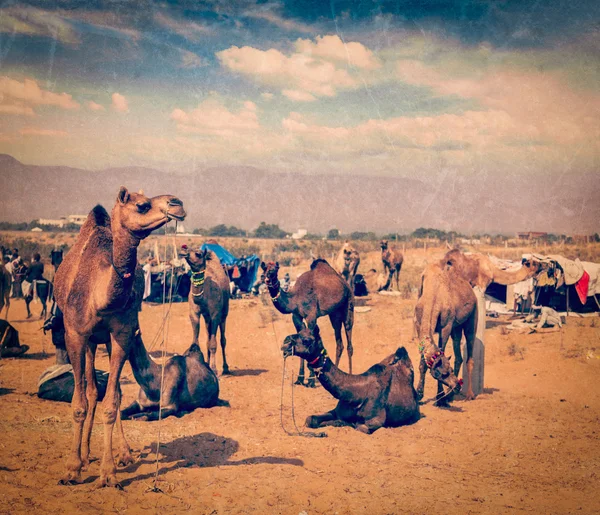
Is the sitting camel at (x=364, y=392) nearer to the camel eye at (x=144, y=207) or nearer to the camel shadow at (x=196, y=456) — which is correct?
the camel shadow at (x=196, y=456)

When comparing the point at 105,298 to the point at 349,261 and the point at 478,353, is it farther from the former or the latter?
the point at 349,261

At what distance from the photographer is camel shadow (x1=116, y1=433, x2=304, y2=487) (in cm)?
681

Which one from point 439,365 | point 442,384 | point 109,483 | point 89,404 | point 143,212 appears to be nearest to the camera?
point 143,212

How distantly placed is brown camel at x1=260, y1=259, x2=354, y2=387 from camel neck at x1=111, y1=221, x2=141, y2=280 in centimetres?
420

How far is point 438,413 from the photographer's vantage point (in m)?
9.30

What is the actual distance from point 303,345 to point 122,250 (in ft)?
10.1

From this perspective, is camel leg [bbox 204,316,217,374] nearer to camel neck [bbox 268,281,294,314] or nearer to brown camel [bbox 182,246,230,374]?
brown camel [bbox 182,246,230,374]

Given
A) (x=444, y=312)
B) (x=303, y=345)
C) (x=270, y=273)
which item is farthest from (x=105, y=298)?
(x=444, y=312)

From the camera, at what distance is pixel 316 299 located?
10.9 metres

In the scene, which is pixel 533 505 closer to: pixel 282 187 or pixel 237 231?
pixel 237 231

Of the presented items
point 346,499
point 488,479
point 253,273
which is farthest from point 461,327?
point 253,273

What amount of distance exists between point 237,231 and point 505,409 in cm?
7183

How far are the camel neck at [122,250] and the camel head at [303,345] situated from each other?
271 cm

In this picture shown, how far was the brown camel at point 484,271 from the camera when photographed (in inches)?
542
